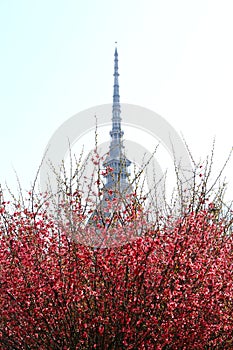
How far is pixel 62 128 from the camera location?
6000mm

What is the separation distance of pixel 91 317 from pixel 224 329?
4.45 ft

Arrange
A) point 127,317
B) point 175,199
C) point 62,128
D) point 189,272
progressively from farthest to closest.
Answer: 1. point 175,199
2. point 62,128
3. point 189,272
4. point 127,317

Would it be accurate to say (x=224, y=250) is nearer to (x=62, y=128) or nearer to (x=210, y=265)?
(x=210, y=265)

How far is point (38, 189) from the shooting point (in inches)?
239

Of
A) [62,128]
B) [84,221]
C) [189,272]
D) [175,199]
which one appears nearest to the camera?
[189,272]

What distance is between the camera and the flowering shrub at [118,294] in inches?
166

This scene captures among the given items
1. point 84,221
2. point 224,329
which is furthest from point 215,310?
point 84,221

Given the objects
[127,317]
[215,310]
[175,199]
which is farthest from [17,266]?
[175,199]

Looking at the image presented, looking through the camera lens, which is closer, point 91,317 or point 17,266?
point 91,317

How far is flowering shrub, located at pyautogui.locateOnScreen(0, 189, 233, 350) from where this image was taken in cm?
421

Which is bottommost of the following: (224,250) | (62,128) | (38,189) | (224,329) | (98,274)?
(224,329)

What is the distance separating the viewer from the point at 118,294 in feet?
14.1

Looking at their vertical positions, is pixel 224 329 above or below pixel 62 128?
below

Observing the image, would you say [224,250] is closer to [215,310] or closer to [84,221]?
[215,310]
